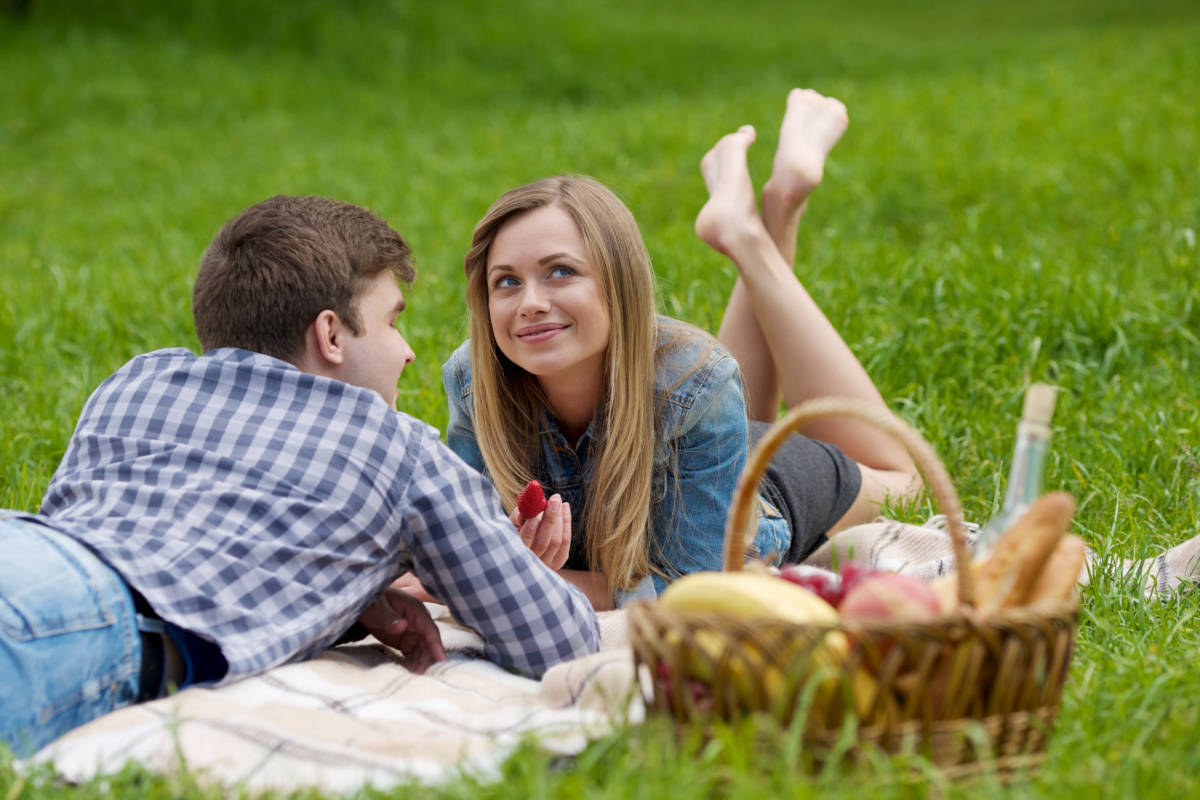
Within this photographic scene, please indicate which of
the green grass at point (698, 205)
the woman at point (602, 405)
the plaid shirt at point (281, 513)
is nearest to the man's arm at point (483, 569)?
the plaid shirt at point (281, 513)

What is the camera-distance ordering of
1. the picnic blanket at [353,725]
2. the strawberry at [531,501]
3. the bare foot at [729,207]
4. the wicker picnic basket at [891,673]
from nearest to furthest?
the wicker picnic basket at [891,673]
the picnic blanket at [353,725]
the strawberry at [531,501]
the bare foot at [729,207]

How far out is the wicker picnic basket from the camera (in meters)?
1.69

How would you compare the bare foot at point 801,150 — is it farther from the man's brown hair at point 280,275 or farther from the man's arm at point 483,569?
the man's arm at point 483,569

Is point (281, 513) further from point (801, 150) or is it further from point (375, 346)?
point (801, 150)

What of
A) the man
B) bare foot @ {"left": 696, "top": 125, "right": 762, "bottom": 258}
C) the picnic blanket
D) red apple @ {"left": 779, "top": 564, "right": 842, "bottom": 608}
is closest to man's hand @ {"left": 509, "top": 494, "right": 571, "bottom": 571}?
the man

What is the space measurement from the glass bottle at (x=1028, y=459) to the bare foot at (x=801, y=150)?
2151 millimetres

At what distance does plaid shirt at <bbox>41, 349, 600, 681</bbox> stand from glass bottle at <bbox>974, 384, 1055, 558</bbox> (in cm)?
92

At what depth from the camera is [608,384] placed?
3.25 metres

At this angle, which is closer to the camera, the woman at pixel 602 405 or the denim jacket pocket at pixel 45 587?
the denim jacket pocket at pixel 45 587

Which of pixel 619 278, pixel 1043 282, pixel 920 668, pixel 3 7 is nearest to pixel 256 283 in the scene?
Result: pixel 619 278

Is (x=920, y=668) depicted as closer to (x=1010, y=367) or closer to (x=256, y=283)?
(x=256, y=283)

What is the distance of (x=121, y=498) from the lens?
2.34 m

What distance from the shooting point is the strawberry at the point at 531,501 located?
2707mm

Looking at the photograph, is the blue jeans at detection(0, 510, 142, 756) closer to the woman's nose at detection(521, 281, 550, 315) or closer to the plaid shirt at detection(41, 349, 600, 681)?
the plaid shirt at detection(41, 349, 600, 681)
